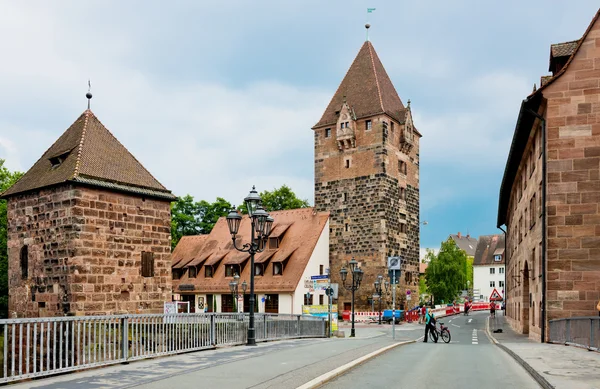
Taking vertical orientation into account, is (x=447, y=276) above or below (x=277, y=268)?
below

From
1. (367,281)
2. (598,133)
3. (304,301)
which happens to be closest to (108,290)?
(598,133)

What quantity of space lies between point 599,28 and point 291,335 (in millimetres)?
14981

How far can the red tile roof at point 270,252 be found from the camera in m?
51.5

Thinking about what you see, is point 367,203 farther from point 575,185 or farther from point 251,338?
point 251,338

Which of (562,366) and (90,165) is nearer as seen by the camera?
(562,366)

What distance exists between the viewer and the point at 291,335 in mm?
22984

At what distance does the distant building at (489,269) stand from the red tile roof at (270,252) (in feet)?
196

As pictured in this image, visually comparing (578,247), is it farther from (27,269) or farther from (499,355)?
(27,269)

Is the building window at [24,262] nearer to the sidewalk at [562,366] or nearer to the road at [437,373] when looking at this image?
the road at [437,373]

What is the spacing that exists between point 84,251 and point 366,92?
3410 centimetres

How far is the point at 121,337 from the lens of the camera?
1291 centimetres

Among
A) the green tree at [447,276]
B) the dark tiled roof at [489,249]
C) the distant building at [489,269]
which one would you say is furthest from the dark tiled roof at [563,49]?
the dark tiled roof at [489,249]

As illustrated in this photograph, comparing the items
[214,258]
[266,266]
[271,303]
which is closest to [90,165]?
[271,303]

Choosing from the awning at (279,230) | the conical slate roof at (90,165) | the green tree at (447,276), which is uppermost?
the conical slate roof at (90,165)
